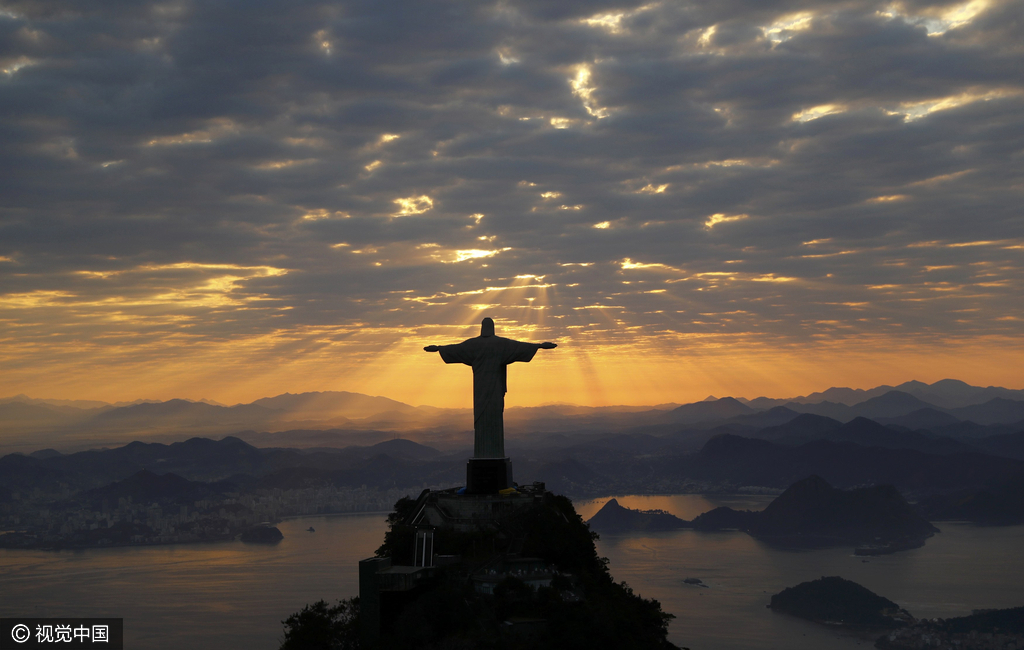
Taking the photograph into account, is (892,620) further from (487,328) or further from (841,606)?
(487,328)

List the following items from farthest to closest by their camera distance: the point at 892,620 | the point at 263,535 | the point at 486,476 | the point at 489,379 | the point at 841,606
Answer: the point at 263,535 → the point at 841,606 → the point at 892,620 → the point at 489,379 → the point at 486,476

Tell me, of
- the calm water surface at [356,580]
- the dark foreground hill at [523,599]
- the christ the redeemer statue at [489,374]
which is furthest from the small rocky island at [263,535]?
the dark foreground hill at [523,599]

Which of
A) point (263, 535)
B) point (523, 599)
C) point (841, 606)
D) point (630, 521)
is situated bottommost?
point (841, 606)

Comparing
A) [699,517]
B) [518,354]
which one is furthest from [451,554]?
[699,517]

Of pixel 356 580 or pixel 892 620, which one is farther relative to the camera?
pixel 356 580

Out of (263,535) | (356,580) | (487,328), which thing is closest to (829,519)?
(356,580)

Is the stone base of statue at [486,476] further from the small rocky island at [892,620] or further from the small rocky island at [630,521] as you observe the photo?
the small rocky island at [630,521]

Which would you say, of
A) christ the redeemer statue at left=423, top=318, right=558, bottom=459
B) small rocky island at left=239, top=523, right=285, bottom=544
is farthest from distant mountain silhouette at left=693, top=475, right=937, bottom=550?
christ the redeemer statue at left=423, top=318, right=558, bottom=459

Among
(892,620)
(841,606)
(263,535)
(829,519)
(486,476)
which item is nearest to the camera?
(486,476)
